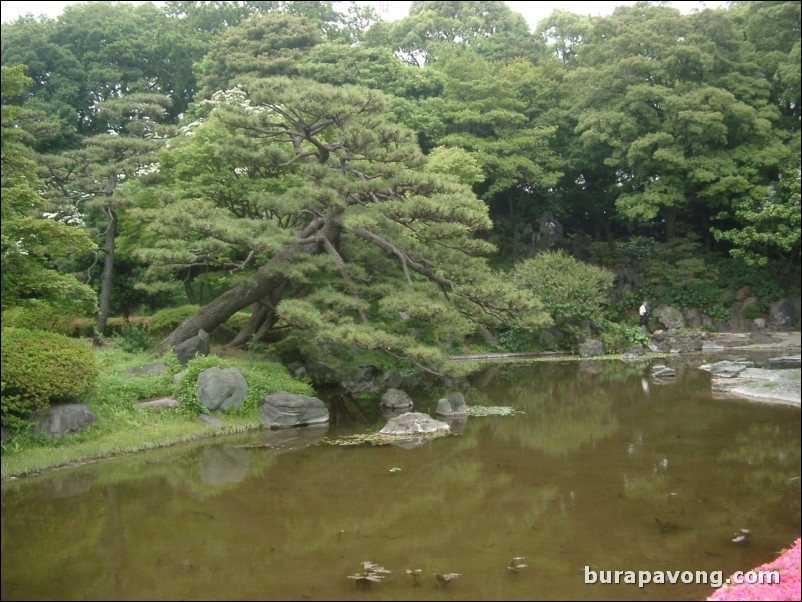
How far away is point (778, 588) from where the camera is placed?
3.97 metres

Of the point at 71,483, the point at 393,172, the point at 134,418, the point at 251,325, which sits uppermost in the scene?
the point at 393,172

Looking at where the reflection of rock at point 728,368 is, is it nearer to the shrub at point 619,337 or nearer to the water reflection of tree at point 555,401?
the water reflection of tree at point 555,401

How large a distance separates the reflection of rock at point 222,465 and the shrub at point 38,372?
202 cm

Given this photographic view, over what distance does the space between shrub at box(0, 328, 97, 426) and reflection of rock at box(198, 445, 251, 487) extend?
202cm

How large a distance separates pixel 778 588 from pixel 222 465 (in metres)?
6.63

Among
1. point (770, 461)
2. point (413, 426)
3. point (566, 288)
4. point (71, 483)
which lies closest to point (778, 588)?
point (770, 461)

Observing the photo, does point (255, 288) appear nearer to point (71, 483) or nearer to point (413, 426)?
point (413, 426)

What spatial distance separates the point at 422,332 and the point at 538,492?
6201 millimetres

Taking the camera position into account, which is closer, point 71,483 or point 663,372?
point 71,483

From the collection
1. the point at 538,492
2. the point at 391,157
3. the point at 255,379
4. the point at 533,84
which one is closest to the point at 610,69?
the point at 533,84

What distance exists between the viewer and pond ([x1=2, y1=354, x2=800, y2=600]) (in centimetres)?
499

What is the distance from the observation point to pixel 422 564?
17.6 ft

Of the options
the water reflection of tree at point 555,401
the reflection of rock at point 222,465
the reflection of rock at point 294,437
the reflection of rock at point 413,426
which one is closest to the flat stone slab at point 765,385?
the water reflection of tree at point 555,401

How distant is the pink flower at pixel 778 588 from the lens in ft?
12.6
